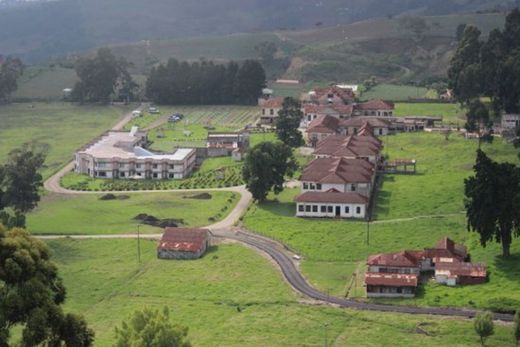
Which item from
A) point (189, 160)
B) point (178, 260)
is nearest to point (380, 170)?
point (189, 160)

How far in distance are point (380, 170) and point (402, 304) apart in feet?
118

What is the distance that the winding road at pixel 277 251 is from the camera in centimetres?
5772

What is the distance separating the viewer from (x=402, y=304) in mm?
59312

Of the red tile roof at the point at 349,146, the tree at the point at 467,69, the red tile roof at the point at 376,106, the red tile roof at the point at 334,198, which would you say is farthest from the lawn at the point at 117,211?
the tree at the point at 467,69

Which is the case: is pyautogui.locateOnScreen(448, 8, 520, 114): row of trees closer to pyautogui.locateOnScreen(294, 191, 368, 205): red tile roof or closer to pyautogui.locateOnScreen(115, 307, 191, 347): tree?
pyautogui.locateOnScreen(294, 191, 368, 205): red tile roof

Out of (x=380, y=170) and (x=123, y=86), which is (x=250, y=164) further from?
(x=123, y=86)

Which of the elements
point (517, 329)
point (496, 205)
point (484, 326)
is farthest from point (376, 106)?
point (517, 329)

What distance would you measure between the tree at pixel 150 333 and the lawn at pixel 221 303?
10.7 metres

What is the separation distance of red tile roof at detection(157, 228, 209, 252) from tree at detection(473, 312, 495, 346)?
26636mm

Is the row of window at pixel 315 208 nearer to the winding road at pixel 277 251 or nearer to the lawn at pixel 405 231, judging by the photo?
the lawn at pixel 405 231

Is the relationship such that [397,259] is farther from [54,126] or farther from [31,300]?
[54,126]

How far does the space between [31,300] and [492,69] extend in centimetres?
9189

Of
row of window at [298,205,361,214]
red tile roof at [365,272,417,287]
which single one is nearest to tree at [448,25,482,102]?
row of window at [298,205,361,214]

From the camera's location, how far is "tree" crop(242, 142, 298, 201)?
84938mm
